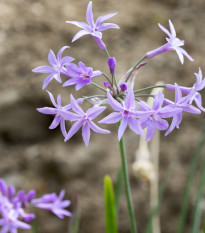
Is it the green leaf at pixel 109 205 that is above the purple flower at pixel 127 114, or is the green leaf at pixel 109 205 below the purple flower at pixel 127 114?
below

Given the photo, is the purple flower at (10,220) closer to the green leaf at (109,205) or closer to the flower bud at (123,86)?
the green leaf at (109,205)

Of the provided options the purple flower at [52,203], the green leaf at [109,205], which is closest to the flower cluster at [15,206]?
the purple flower at [52,203]

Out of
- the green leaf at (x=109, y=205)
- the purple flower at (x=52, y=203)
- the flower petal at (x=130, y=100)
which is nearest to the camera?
the flower petal at (x=130, y=100)

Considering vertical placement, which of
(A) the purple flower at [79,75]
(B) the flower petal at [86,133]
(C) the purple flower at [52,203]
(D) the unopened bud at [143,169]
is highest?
(A) the purple flower at [79,75]

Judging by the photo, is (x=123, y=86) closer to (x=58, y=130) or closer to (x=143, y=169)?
(x=143, y=169)

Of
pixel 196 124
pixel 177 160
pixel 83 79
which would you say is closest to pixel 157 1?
pixel 196 124

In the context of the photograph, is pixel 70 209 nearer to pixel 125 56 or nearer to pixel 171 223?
pixel 171 223

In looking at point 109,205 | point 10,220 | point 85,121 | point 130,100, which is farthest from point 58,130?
point 130,100
